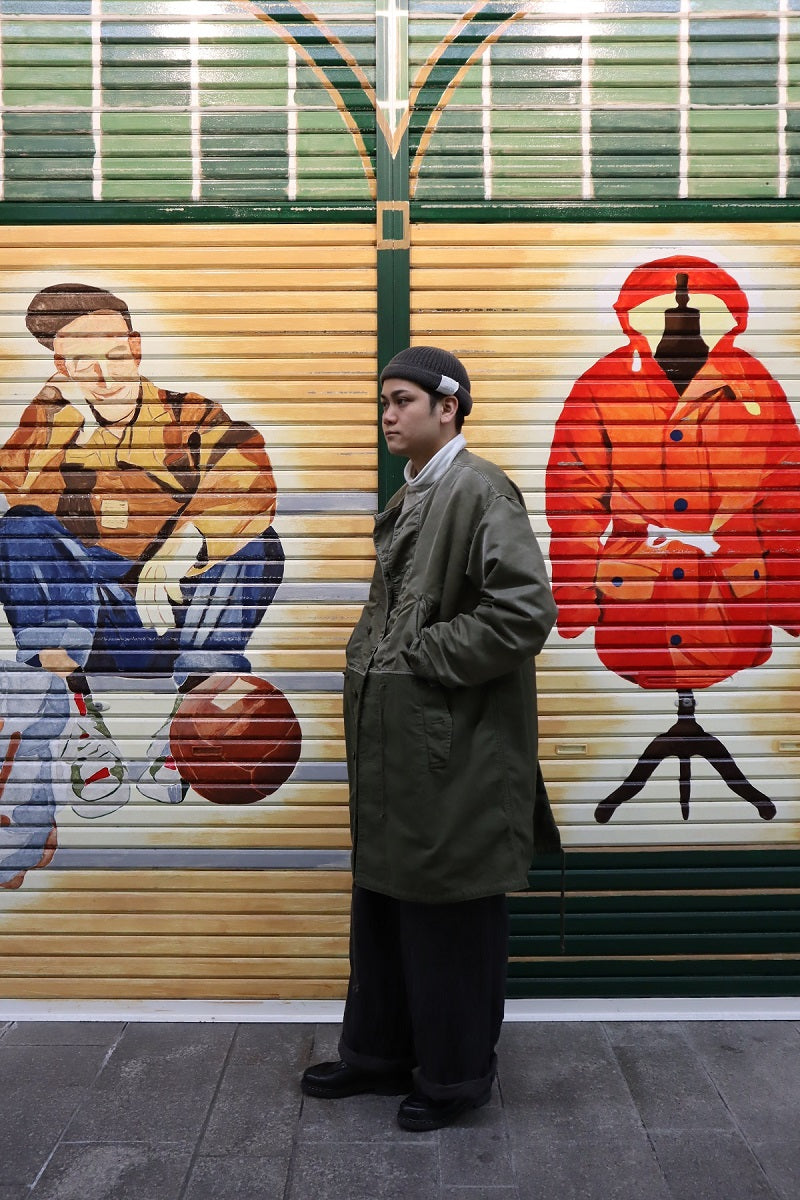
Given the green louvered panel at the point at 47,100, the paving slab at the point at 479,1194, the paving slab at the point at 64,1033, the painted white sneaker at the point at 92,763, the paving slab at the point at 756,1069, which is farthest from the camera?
the painted white sneaker at the point at 92,763

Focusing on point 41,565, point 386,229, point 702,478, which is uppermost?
point 386,229

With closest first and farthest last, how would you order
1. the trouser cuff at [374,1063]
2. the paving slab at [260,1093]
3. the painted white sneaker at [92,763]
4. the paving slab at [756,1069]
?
1. the paving slab at [260,1093]
2. the paving slab at [756,1069]
3. the trouser cuff at [374,1063]
4. the painted white sneaker at [92,763]

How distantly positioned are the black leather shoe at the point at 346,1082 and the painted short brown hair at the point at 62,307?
2707mm

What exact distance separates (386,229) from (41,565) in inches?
71.0

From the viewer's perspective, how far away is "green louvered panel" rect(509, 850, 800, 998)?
3857 millimetres

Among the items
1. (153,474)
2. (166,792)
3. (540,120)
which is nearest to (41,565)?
(153,474)

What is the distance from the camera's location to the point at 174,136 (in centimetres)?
378

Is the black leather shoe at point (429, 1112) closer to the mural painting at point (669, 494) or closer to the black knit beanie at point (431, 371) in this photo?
the mural painting at point (669, 494)

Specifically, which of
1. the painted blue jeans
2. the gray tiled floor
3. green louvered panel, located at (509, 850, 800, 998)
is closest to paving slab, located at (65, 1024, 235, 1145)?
the gray tiled floor

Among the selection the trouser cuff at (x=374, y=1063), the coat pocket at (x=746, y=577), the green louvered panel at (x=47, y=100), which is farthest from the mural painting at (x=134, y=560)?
the coat pocket at (x=746, y=577)

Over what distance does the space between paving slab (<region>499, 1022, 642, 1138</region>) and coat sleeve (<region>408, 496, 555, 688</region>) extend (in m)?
1.41

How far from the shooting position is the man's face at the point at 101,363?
382 cm

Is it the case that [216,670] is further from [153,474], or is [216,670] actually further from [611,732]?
[611,732]

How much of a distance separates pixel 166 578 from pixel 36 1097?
1794 mm
